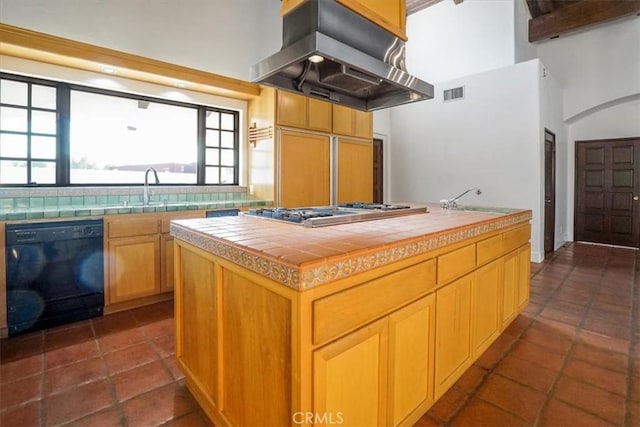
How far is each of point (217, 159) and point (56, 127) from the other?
65.7 inches

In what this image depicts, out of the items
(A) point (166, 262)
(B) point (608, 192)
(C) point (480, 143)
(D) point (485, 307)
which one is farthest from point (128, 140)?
(B) point (608, 192)

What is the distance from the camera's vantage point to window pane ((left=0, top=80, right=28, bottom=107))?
2859 millimetres

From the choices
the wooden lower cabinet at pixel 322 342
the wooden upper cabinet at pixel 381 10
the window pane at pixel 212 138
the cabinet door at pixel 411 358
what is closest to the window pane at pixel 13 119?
the window pane at pixel 212 138

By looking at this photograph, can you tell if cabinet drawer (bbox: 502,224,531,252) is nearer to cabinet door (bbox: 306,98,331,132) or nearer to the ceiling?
cabinet door (bbox: 306,98,331,132)

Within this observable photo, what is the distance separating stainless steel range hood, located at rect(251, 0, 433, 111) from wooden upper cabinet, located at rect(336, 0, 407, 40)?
0.03 meters

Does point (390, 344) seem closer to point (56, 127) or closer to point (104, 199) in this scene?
point (104, 199)

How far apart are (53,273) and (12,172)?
3.72 ft

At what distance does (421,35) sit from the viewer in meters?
5.98

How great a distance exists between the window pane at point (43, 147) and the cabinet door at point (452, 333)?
3628 mm

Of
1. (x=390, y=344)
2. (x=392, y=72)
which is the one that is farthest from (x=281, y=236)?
(x=392, y=72)

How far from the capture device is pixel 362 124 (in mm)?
4789

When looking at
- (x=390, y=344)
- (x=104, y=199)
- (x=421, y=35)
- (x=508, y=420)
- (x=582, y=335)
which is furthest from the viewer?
(x=421, y=35)

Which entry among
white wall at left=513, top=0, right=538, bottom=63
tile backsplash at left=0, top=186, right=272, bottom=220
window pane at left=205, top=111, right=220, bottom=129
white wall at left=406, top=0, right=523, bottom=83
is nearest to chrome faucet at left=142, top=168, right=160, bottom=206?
tile backsplash at left=0, top=186, right=272, bottom=220

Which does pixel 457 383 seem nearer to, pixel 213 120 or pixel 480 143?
pixel 213 120
